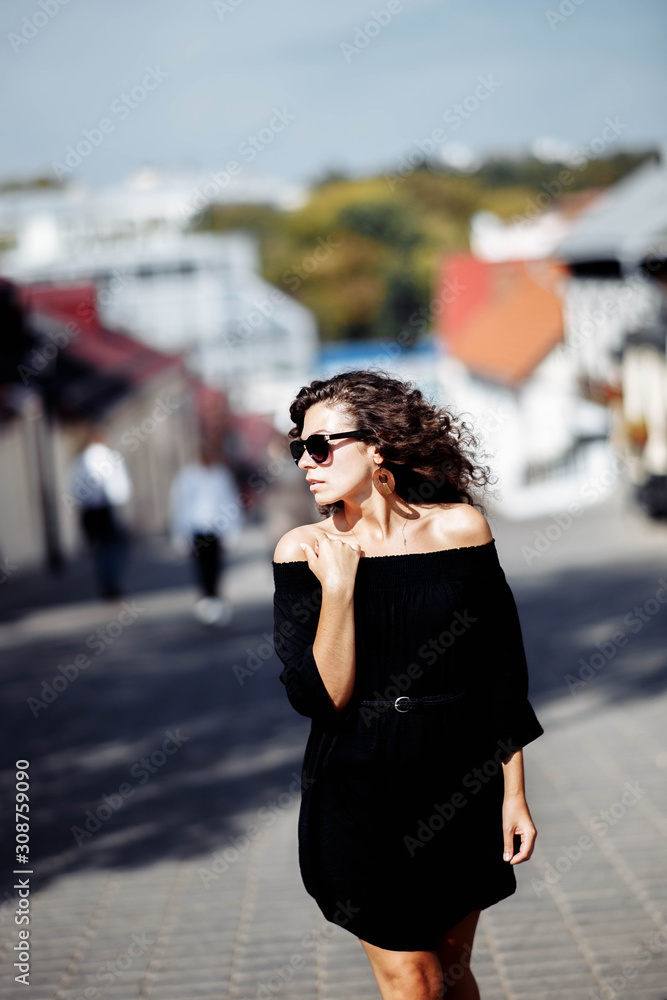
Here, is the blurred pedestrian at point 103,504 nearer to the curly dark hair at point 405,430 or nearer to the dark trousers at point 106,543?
the dark trousers at point 106,543

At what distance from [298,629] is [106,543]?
12.0 meters

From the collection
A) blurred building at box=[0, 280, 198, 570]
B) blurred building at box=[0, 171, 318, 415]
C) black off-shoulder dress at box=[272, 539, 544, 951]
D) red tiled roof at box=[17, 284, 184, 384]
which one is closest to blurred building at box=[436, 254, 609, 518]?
blurred building at box=[0, 280, 198, 570]

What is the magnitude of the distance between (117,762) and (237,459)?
99.5ft

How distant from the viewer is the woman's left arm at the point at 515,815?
2.79 meters

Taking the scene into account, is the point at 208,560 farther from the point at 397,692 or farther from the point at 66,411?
the point at 66,411

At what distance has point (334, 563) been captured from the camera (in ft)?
8.43

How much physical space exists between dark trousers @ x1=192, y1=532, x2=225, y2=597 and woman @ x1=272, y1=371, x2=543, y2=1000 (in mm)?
8913

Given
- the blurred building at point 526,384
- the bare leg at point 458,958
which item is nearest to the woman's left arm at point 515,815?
the bare leg at point 458,958

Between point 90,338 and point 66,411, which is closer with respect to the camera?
point 66,411

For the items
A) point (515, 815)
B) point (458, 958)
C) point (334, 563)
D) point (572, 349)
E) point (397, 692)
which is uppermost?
point (334, 563)

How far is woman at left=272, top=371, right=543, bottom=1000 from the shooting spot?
103 inches

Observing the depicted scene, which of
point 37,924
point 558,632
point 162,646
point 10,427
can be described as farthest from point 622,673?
point 10,427

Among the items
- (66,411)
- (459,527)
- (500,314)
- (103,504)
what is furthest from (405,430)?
(500,314)

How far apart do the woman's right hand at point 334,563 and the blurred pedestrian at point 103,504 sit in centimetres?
1127
